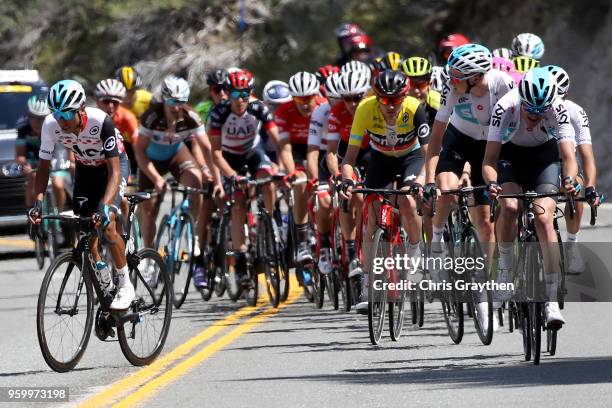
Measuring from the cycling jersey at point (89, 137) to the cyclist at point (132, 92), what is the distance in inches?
188

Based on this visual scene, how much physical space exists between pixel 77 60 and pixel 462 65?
2518 centimetres

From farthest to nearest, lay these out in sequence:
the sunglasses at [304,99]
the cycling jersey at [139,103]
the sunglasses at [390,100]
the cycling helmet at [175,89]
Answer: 1. the cycling jersey at [139,103]
2. the sunglasses at [304,99]
3. the cycling helmet at [175,89]
4. the sunglasses at [390,100]

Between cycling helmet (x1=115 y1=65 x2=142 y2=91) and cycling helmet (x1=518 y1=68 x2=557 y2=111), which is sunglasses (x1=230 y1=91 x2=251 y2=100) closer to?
cycling helmet (x1=115 y1=65 x2=142 y2=91)

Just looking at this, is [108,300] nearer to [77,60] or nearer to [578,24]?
[578,24]

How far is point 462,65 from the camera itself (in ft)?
39.9

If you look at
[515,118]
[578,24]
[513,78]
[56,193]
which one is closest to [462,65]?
[515,118]

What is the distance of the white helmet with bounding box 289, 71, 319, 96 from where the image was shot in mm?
15258

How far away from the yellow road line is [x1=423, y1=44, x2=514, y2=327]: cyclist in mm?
1694

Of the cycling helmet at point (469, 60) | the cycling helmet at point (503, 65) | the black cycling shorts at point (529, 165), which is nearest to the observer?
the black cycling shorts at point (529, 165)

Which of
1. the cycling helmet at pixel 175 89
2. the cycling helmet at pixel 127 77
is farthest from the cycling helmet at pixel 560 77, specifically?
the cycling helmet at pixel 127 77

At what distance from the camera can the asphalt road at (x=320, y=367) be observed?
995 centimetres

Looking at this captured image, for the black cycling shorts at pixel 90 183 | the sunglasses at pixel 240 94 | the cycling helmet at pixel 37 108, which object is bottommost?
the black cycling shorts at pixel 90 183

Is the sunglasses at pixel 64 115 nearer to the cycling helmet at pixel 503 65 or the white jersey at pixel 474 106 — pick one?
the white jersey at pixel 474 106

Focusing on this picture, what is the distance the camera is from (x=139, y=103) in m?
18.0
